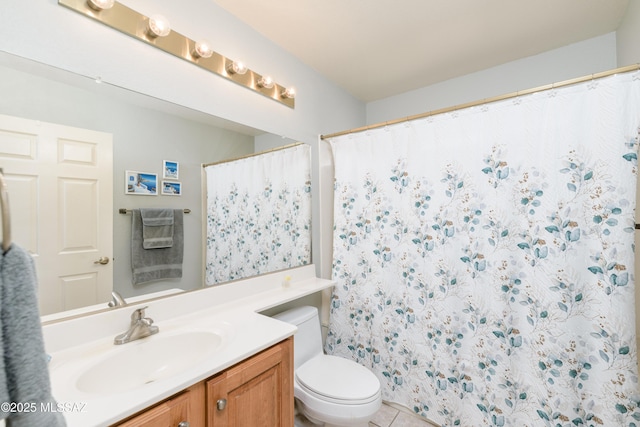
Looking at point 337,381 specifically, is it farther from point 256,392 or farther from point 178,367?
point 178,367

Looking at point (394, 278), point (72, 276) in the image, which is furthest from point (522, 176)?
point (72, 276)

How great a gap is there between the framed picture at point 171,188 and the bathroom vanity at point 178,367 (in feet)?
1.66

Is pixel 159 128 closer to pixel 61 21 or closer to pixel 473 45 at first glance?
pixel 61 21

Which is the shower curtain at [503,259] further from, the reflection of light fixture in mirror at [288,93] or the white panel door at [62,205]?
the white panel door at [62,205]

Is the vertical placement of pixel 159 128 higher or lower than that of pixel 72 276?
higher

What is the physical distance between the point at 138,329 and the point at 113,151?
755mm

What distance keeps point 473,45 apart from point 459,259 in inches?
59.6

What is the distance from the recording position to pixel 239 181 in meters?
1.71

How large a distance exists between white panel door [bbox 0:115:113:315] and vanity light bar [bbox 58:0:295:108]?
0.47m

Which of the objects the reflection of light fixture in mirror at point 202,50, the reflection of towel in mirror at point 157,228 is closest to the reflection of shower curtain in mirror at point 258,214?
the reflection of towel in mirror at point 157,228

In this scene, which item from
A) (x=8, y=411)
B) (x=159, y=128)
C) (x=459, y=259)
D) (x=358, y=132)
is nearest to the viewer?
(x=8, y=411)

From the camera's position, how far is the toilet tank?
1.67m

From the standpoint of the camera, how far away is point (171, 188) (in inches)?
54.3

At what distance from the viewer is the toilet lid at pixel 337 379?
1.41 meters
